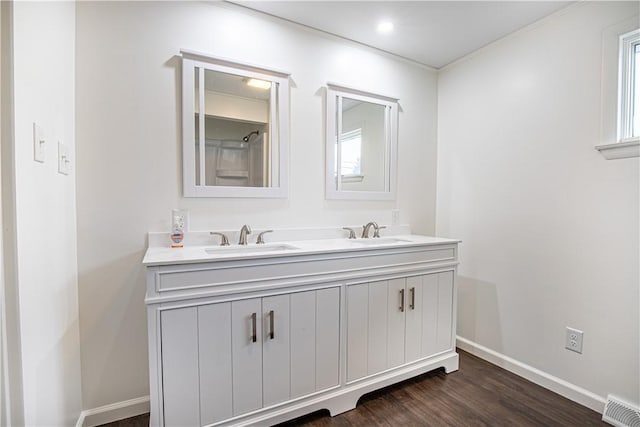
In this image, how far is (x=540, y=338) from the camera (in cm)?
196

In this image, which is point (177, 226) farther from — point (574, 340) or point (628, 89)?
point (628, 89)

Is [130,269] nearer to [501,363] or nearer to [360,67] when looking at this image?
[360,67]

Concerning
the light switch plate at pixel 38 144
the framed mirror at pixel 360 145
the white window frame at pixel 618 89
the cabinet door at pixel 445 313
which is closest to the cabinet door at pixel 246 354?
the light switch plate at pixel 38 144

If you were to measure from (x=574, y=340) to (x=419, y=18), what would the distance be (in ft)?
7.44

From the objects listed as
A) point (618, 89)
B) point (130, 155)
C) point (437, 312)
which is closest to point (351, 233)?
point (437, 312)

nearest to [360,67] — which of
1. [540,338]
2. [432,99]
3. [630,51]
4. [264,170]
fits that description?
[432,99]

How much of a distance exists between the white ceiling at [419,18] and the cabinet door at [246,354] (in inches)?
71.4

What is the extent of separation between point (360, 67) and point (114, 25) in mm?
1593

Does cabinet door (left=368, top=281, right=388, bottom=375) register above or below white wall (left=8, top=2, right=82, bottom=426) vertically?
below

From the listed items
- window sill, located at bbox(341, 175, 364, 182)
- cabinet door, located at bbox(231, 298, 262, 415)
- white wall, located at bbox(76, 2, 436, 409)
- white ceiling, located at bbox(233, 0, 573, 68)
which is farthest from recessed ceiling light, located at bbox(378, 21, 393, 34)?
cabinet door, located at bbox(231, 298, 262, 415)

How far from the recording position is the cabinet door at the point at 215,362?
1.34 metres

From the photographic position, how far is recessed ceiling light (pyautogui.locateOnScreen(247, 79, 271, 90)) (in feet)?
6.23

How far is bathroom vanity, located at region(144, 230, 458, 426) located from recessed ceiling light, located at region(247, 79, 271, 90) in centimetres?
97

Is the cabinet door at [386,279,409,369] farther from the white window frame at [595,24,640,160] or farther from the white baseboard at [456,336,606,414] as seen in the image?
the white window frame at [595,24,640,160]
